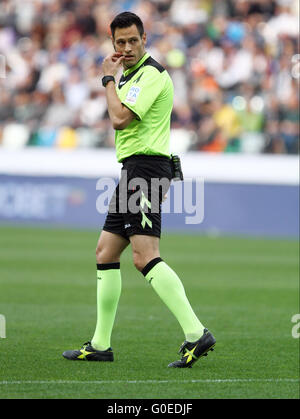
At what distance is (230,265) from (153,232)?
7.79m

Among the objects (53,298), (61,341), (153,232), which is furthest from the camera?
(53,298)

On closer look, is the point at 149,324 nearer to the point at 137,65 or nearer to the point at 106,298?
the point at 106,298

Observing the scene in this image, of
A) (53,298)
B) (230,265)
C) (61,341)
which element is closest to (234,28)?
(230,265)

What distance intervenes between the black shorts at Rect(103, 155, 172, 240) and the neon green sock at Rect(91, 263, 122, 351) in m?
0.29

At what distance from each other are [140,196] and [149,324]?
98.4 inches

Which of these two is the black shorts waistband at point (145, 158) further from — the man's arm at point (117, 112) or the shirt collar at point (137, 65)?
the shirt collar at point (137, 65)

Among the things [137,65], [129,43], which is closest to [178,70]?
[137,65]

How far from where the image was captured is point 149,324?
894cm

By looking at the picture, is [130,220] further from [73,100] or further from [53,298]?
[73,100]

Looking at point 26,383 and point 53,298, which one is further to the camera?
point 53,298

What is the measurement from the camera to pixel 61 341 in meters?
7.78

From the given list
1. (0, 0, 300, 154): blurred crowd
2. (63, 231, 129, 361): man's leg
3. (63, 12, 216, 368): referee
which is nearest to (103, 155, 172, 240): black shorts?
(63, 12, 216, 368): referee

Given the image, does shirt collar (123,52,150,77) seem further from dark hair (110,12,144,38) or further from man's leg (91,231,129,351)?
man's leg (91,231,129,351)

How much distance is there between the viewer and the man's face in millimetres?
6719
